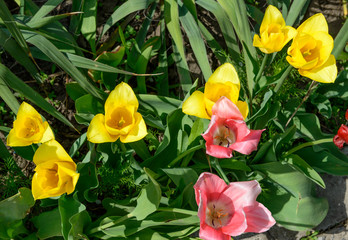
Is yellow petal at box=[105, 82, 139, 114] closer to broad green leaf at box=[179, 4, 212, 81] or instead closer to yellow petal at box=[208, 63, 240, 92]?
yellow petal at box=[208, 63, 240, 92]

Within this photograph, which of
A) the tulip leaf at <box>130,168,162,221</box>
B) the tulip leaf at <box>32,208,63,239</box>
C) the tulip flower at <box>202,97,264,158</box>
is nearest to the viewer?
the tulip flower at <box>202,97,264,158</box>

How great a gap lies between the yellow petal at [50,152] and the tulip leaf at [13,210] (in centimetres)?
25

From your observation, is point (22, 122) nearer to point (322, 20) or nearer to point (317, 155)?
point (322, 20)

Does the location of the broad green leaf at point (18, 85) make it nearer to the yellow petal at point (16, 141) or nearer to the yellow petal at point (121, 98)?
the yellow petal at point (16, 141)

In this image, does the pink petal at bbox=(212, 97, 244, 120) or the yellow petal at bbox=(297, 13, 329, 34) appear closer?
the pink petal at bbox=(212, 97, 244, 120)

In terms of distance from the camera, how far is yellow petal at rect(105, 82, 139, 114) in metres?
1.19

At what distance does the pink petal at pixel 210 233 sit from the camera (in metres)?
1.06

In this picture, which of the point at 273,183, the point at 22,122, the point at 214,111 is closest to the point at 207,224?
the point at 214,111

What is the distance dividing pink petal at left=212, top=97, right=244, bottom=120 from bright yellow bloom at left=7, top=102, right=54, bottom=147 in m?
0.55

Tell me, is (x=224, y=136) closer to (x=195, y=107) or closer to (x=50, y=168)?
(x=195, y=107)

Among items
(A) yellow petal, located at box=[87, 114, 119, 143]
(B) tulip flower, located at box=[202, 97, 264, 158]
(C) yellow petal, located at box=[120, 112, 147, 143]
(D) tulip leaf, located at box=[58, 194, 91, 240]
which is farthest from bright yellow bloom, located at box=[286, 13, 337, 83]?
(D) tulip leaf, located at box=[58, 194, 91, 240]

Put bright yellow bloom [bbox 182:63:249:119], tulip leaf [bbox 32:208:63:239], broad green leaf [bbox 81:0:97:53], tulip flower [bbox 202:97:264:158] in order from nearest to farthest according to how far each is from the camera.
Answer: tulip flower [bbox 202:97:264:158], bright yellow bloom [bbox 182:63:249:119], tulip leaf [bbox 32:208:63:239], broad green leaf [bbox 81:0:97:53]

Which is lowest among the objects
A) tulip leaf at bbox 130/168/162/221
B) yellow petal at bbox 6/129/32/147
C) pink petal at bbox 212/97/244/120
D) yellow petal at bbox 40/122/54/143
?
tulip leaf at bbox 130/168/162/221

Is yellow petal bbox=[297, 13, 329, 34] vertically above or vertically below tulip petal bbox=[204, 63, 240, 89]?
above
